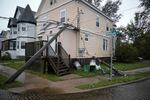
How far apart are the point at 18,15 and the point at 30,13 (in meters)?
3.19

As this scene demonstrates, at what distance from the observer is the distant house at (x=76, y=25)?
767 inches

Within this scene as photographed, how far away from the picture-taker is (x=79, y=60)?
65.9 feet

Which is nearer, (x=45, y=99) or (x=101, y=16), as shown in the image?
(x=45, y=99)

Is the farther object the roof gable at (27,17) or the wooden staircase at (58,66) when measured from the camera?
the roof gable at (27,17)

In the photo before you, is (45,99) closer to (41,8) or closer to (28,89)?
(28,89)

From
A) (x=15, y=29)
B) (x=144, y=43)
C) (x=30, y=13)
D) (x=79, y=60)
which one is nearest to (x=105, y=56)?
(x=79, y=60)

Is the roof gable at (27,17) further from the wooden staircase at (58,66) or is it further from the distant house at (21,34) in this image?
the wooden staircase at (58,66)

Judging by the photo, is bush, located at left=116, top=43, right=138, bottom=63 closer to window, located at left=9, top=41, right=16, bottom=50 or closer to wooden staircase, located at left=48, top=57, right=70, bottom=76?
wooden staircase, located at left=48, top=57, right=70, bottom=76

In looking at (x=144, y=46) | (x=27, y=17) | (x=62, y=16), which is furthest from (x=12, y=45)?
(x=144, y=46)

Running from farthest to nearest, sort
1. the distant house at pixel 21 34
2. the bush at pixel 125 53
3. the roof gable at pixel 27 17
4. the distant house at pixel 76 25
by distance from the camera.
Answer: the roof gable at pixel 27 17 < the distant house at pixel 21 34 < the bush at pixel 125 53 < the distant house at pixel 76 25

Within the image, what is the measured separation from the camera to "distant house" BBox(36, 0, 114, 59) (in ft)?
63.9

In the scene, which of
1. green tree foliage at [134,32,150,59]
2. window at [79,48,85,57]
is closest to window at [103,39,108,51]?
window at [79,48,85,57]

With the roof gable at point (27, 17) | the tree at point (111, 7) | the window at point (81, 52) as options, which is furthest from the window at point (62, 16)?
the tree at point (111, 7)

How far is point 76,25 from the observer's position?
1964 centimetres
